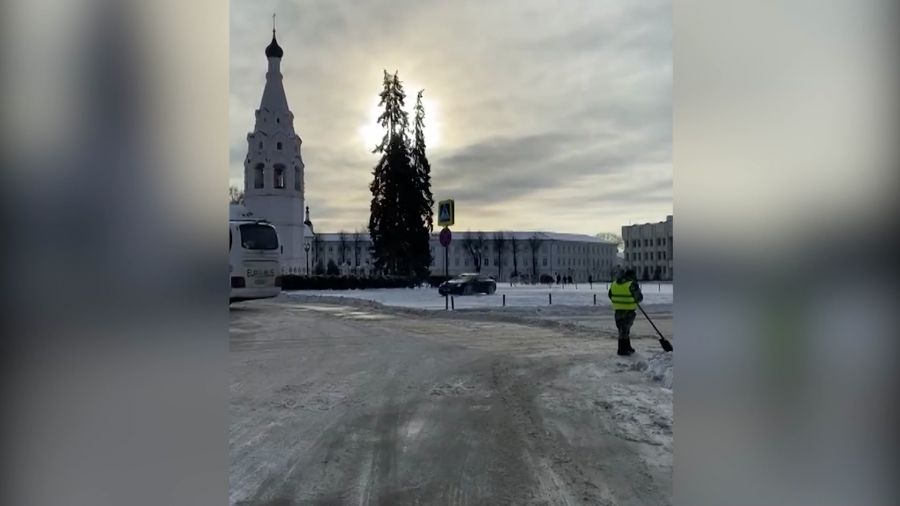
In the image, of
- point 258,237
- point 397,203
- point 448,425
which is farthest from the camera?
point 397,203

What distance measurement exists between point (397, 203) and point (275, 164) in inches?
325

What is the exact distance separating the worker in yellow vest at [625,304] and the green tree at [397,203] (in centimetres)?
2405

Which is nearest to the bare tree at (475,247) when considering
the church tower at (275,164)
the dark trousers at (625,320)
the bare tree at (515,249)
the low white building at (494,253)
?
the low white building at (494,253)

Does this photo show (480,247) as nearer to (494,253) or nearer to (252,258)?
(494,253)

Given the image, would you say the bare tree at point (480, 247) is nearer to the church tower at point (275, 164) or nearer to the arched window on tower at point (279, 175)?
the church tower at point (275, 164)

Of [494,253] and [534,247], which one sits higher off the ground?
[534,247]

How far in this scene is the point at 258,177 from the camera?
116ft

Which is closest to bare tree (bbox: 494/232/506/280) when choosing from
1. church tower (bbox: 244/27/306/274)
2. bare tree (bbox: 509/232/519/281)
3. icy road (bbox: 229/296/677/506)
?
bare tree (bbox: 509/232/519/281)

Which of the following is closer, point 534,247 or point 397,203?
point 397,203

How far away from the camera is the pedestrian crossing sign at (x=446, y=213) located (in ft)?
66.0

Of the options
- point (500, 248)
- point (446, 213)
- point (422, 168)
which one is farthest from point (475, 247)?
point (446, 213)
